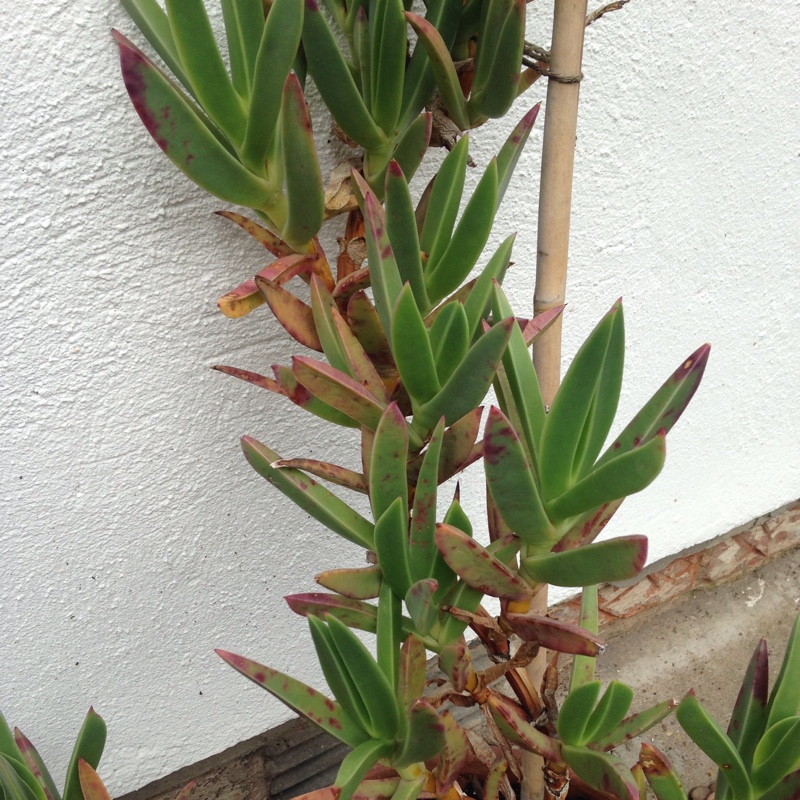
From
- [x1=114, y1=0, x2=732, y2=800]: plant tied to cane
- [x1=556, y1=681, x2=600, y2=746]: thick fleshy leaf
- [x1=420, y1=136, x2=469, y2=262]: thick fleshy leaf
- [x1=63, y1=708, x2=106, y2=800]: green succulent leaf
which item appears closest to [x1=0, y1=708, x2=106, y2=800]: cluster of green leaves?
[x1=63, y1=708, x2=106, y2=800]: green succulent leaf

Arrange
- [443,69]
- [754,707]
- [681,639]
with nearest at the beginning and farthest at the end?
[443,69] < [754,707] < [681,639]

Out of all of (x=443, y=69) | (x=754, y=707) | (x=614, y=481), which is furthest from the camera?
(x=754, y=707)

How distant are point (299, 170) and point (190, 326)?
272mm

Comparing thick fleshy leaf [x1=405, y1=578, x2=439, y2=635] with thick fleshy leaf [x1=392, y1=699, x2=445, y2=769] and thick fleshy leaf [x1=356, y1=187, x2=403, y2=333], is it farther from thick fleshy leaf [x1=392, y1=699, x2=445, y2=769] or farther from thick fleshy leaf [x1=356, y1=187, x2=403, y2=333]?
thick fleshy leaf [x1=356, y1=187, x2=403, y2=333]

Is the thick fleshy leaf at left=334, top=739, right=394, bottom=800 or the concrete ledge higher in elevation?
the thick fleshy leaf at left=334, top=739, right=394, bottom=800

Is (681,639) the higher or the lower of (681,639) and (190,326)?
the lower

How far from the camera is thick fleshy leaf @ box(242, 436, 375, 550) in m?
0.52

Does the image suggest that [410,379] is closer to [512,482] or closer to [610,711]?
[512,482]

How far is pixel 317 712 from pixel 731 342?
846mm

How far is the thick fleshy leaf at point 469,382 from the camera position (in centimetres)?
42

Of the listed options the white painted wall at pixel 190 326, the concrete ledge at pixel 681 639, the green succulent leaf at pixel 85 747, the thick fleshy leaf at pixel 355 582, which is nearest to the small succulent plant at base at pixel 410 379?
the thick fleshy leaf at pixel 355 582

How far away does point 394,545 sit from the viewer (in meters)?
0.47

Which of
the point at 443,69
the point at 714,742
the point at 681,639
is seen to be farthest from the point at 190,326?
the point at 681,639

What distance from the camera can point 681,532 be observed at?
4.00 feet
